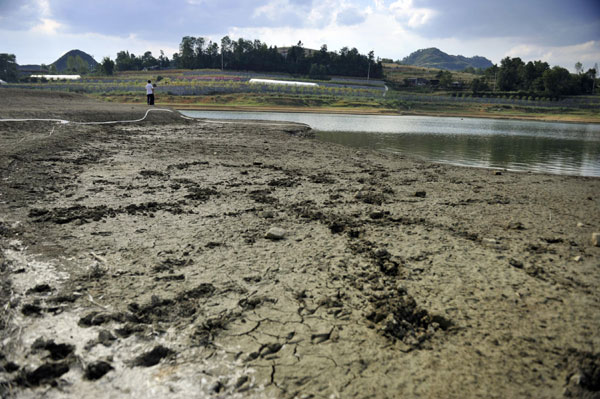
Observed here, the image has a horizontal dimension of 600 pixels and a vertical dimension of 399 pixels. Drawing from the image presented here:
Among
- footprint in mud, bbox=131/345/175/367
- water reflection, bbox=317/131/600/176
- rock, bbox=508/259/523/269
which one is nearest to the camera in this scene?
footprint in mud, bbox=131/345/175/367

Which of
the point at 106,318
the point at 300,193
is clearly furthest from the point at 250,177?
the point at 106,318

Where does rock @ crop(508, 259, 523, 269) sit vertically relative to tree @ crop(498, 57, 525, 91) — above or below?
below

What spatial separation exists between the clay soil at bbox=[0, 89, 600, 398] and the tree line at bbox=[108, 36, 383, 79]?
4724 inches

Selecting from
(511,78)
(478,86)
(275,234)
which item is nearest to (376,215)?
(275,234)

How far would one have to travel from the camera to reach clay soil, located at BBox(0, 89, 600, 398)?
238cm

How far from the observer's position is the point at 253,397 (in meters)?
2.22

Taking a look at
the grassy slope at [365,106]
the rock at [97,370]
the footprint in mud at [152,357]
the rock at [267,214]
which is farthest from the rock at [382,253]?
the grassy slope at [365,106]

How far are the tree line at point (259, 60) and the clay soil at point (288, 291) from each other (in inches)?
4724

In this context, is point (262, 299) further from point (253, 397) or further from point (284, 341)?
point (253, 397)

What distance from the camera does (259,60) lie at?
122750 millimetres

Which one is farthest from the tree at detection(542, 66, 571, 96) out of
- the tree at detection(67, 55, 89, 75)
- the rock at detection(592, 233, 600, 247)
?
the tree at detection(67, 55, 89, 75)

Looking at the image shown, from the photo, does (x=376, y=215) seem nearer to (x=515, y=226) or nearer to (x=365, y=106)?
(x=515, y=226)

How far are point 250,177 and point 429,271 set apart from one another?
16.6 ft

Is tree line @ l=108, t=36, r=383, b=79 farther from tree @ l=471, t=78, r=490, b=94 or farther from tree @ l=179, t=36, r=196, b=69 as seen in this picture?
tree @ l=471, t=78, r=490, b=94
